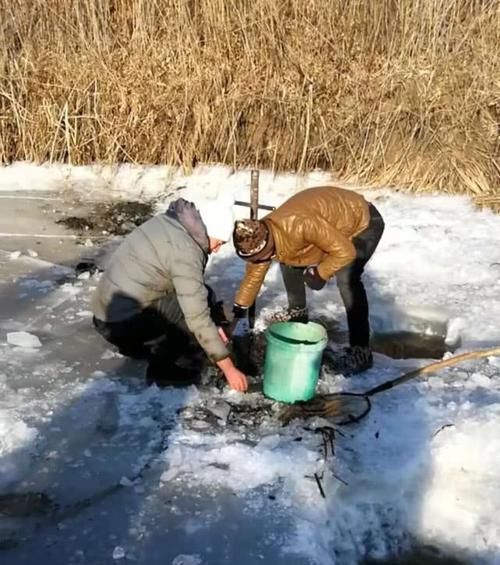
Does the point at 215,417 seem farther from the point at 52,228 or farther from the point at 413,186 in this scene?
the point at 413,186

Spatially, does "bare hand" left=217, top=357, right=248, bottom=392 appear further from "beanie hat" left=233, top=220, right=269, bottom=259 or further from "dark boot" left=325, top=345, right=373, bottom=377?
"dark boot" left=325, top=345, right=373, bottom=377

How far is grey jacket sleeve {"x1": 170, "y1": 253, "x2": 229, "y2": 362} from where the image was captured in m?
3.35

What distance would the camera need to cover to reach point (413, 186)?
7285mm

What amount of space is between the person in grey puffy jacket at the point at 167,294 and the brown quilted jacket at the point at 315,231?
37 centimetres

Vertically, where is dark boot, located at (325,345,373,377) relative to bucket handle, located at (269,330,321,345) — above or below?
below

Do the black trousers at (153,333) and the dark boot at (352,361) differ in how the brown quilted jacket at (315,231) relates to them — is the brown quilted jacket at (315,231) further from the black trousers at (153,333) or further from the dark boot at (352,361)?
the dark boot at (352,361)

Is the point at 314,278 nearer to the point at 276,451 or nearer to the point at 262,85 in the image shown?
the point at 276,451

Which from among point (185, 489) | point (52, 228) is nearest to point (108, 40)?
point (52, 228)

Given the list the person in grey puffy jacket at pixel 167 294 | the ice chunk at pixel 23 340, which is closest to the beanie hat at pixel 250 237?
the person in grey puffy jacket at pixel 167 294

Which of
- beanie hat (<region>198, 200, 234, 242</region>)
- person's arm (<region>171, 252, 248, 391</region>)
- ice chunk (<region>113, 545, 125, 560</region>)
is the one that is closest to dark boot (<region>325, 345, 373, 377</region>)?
person's arm (<region>171, 252, 248, 391</region>)

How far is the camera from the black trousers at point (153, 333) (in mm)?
3879

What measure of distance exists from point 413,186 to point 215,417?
178 inches

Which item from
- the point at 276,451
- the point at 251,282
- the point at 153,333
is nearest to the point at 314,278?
the point at 251,282

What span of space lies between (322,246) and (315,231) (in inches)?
3.7
